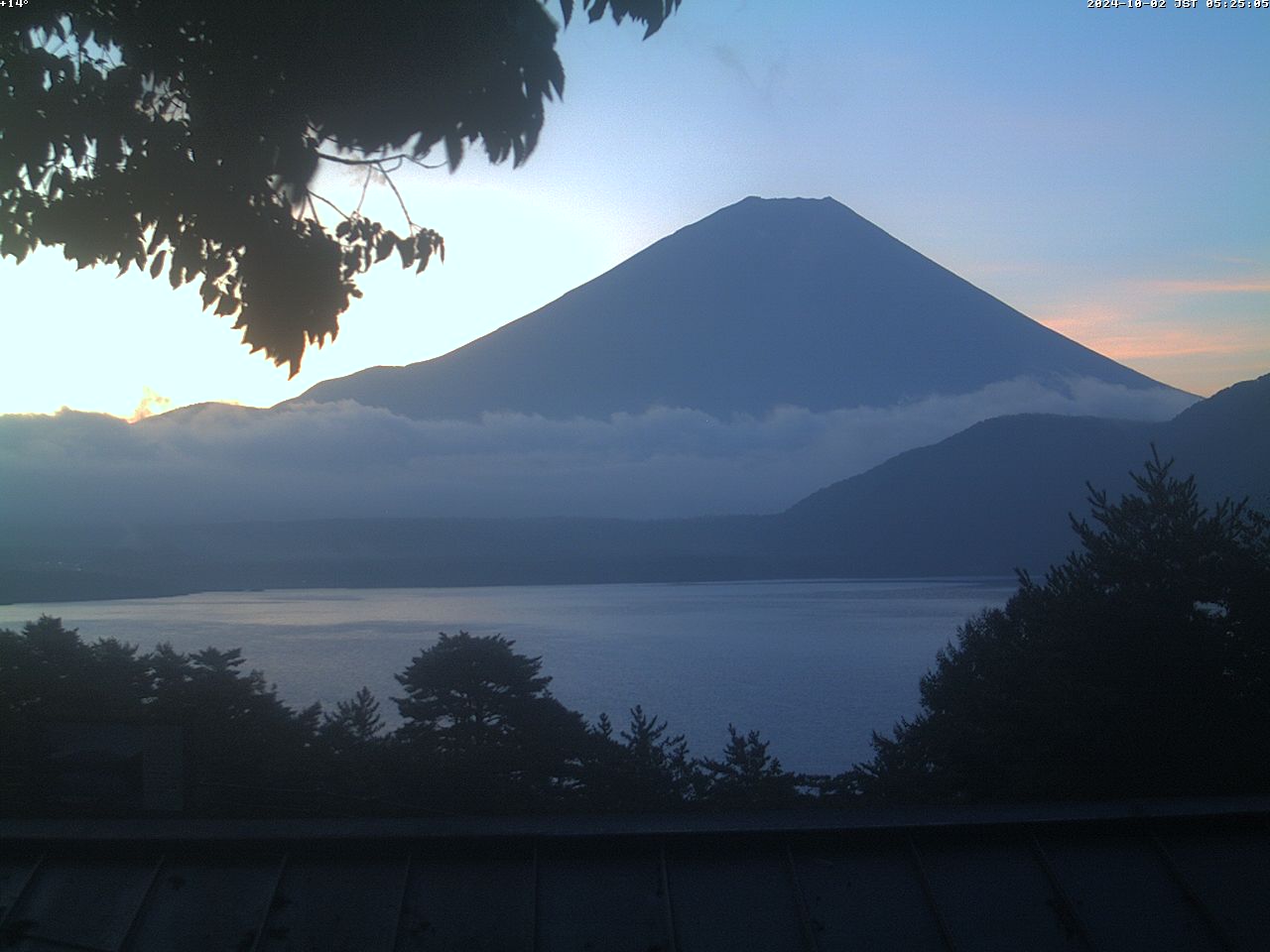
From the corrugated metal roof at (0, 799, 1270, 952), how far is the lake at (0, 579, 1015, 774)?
392 inches

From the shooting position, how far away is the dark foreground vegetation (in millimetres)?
10711

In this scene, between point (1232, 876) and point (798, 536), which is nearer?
point (1232, 876)

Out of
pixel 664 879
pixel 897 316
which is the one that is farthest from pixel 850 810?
pixel 897 316

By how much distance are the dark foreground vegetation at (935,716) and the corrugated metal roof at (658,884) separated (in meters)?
4.71

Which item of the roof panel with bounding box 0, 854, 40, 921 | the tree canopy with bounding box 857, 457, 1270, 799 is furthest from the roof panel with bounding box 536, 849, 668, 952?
the tree canopy with bounding box 857, 457, 1270, 799

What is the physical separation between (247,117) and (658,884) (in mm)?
3222

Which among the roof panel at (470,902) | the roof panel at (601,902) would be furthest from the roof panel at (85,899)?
the roof panel at (601,902)

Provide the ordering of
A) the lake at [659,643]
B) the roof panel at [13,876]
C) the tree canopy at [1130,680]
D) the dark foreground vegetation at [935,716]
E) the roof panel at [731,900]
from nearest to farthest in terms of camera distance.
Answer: the roof panel at [731,900] < the roof panel at [13,876] < the dark foreground vegetation at [935,716] < the tree canopy at [1130,680] < the lake at [659,643]

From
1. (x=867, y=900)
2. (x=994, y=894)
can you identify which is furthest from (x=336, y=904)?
(x=994, y=894)

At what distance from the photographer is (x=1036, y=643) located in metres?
13.0

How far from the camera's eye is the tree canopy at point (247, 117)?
358 cm

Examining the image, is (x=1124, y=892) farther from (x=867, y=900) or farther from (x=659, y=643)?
(x=659, y=643)

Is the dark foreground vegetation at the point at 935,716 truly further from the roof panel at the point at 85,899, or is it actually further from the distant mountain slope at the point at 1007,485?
the roof panel at the point at 85,899

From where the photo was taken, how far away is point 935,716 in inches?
595
